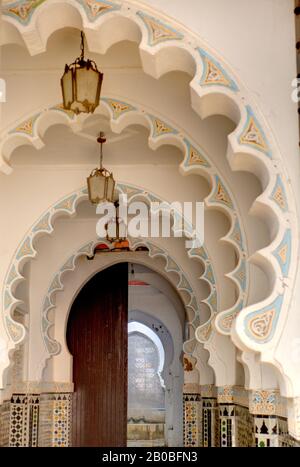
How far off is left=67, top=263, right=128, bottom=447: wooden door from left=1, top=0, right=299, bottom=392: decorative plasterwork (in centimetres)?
641

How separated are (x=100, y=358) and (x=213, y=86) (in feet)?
22.8

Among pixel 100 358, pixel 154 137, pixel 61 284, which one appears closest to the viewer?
pixel 154 137

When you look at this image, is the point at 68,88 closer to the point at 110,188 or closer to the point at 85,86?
the point at 85,86

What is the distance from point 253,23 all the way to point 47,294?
201 inches

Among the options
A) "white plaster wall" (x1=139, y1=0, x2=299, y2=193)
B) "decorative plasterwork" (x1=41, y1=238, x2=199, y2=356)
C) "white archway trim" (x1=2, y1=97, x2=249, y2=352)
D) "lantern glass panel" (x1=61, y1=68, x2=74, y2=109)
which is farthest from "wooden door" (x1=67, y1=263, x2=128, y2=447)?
"white plaster wall" (x1=139, y1=0, x2=299, y2=193)

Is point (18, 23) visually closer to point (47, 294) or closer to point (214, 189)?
point (214, 189)

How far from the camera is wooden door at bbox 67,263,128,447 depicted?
9.91 meters

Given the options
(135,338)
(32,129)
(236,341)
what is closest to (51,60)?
(32,129)

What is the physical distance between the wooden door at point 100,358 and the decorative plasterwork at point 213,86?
6412 millimetres

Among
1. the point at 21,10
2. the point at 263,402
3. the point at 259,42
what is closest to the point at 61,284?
the point at 263,402

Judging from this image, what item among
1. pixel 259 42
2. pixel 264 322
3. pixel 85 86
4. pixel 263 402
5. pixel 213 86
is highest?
pixel 259 42

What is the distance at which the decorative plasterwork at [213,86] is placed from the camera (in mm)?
3684

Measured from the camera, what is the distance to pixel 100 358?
1011cm

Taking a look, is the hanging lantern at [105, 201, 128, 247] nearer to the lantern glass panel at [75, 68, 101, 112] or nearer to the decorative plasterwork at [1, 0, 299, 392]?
the lantern glass panel at [75, 68, 101, 112]
